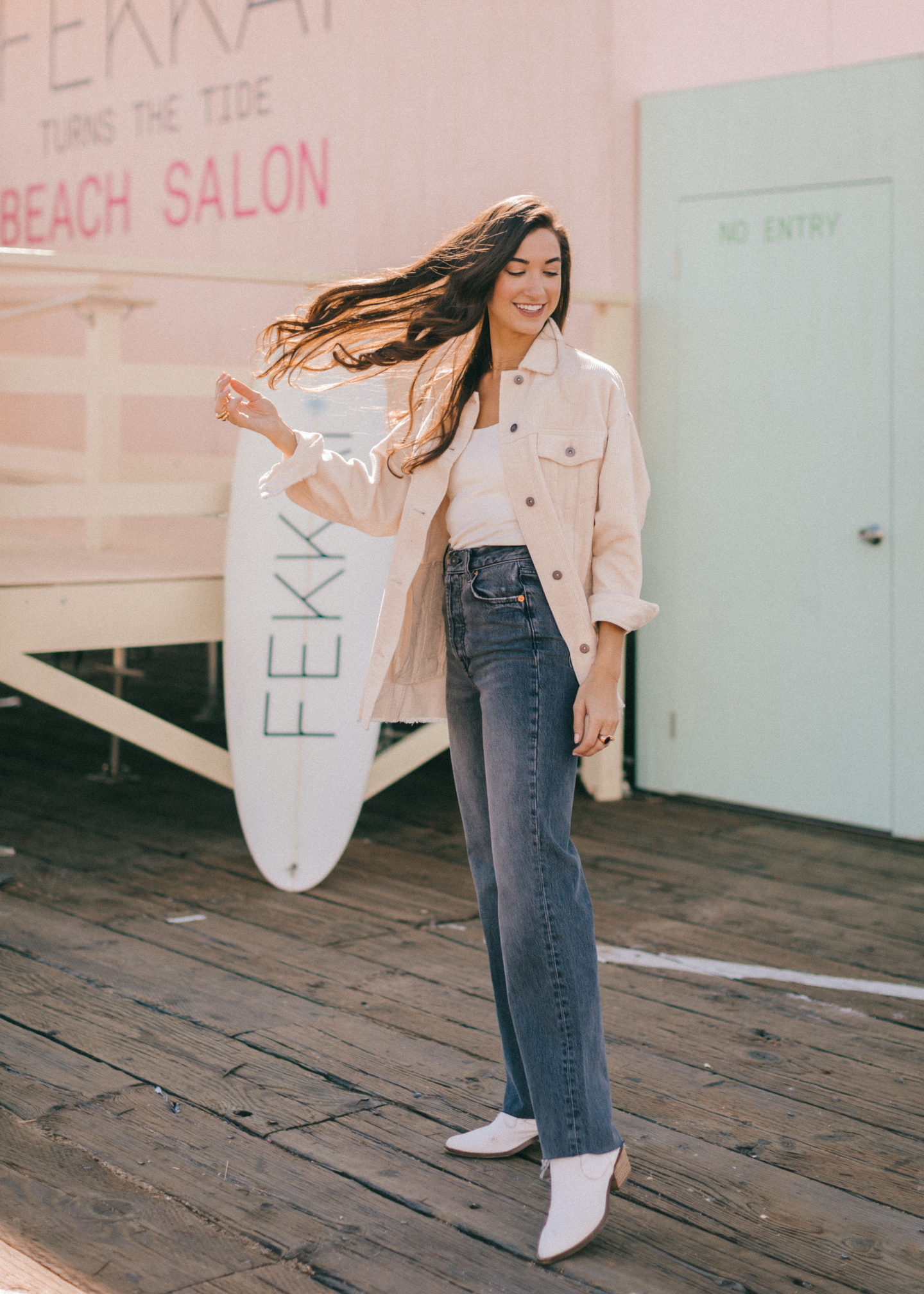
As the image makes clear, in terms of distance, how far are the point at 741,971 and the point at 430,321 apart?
1.98 m

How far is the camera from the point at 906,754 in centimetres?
501

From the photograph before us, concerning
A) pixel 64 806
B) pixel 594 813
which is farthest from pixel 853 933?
pixel 64 806

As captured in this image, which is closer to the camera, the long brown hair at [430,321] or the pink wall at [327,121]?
the long brown hair at [430,321]

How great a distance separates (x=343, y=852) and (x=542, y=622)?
2671 mm

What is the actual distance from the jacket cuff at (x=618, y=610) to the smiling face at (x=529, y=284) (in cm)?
44

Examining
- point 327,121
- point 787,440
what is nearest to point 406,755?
point 787,440

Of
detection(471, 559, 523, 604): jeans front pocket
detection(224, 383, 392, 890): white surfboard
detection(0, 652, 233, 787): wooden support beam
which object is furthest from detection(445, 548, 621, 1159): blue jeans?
detection(0, 652, 233, 787): wooden support beam

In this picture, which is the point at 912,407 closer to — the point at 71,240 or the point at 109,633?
the point at 109,633

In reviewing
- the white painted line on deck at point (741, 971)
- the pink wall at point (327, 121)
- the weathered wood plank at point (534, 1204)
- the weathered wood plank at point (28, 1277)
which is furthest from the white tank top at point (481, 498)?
the pink wall at point (327, 121)

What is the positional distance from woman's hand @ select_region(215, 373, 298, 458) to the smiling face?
0.39m

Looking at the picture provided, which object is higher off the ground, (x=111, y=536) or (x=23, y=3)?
(x=23, y=3)

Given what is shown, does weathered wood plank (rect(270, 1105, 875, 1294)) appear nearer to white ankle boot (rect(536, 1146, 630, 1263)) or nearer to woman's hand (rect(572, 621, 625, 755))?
white ankle boot (rect(536, 1146, 630, 1263))

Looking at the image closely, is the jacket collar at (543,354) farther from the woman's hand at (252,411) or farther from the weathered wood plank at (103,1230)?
the weathered wood plank at (103,1230)

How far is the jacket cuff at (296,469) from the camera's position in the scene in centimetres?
231
